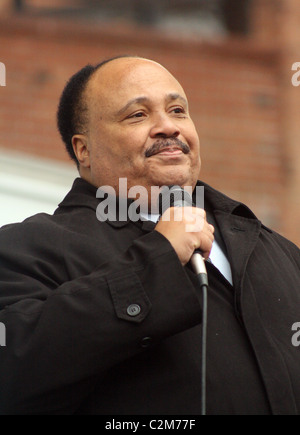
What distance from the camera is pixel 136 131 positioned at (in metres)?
3.24

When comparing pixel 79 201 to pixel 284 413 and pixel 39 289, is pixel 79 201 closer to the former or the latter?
pixel 39 289

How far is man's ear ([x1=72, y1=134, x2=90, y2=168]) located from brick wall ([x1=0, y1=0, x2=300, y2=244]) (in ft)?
9.85

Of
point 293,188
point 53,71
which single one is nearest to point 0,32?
point 53,71

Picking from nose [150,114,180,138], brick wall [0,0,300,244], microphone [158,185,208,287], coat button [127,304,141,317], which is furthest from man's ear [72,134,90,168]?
brick wall [0,0,300,244]

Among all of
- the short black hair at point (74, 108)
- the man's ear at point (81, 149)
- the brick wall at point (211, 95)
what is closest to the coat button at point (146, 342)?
the man's ear at point (81, 149)

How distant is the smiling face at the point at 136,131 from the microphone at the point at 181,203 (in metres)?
0.10

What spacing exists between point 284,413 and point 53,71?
4.44 meters

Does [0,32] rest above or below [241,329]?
above

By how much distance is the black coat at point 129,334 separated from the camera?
2566mm

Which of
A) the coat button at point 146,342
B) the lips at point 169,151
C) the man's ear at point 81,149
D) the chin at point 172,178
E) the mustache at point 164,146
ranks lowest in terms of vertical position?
the coat button at point 146,342

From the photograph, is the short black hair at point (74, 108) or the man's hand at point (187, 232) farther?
the short black hair at point (74, 108)

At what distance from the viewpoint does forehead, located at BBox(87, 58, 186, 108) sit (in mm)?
3346

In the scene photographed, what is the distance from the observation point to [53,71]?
670cm

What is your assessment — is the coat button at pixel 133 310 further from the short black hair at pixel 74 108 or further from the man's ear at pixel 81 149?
the short black hair at pixel 74 108
